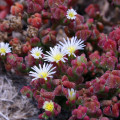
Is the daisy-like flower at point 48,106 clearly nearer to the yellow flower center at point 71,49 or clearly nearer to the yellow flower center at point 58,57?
the yellow flower center at point 58,57

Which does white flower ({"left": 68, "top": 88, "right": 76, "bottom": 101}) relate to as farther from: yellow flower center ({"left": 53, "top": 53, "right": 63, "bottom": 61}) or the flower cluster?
yellow flower center ({"left": 53, "top": 53, "right": 63, "bottom": 61})

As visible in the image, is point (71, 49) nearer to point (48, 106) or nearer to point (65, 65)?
point (65, 65)

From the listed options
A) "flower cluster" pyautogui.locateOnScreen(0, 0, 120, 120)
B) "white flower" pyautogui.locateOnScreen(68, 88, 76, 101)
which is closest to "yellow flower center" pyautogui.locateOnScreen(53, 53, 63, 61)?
"flower cluster" pyautogui.locateOnScreen(0, 0, 120, 120)

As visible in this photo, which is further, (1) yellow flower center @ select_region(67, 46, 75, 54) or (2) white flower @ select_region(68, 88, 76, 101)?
(1) yellow flower center @ select_region(67, 46, 75, 54)

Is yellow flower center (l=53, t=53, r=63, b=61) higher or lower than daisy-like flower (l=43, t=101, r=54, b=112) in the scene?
higher

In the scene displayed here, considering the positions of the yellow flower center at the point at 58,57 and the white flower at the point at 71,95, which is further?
the yellow flower center at the point at 58,57

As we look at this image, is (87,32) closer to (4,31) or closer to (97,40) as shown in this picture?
(97,40)

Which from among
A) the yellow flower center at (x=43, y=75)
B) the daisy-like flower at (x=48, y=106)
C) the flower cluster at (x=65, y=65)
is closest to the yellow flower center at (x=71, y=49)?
the flower cluster at (x=65, y=65)

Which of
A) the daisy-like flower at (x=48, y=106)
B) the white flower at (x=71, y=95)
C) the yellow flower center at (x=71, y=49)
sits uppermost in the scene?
the yellow flower center at (x=71, y=49)

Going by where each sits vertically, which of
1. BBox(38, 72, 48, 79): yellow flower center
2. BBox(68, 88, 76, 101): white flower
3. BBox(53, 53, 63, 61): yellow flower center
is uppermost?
BBox(53, 53, 63, 61): yellow flower center
